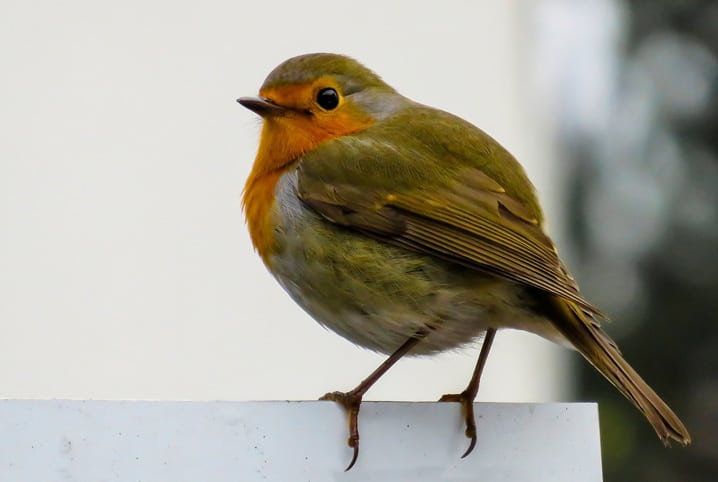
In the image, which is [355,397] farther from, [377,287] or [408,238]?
[408,238]

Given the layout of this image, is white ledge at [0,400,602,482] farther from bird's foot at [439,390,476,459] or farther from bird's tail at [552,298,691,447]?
bird's tail at [552,298,691,447]

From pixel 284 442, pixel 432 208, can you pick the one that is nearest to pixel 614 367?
pixel 432 208

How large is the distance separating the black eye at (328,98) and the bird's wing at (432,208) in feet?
0.42

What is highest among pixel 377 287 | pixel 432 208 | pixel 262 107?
pixel 262 107

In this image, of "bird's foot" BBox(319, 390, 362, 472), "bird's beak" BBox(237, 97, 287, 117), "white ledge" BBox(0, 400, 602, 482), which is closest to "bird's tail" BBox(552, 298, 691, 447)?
"white ledge" BBox(0, 400, 602, 482)

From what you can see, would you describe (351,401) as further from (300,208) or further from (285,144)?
(285,144)

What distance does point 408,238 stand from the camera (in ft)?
8.04

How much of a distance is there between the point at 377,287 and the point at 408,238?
0.44 ft

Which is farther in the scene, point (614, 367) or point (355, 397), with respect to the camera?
point (614, 367)

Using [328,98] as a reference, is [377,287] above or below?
below

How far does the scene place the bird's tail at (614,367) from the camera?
219 cm

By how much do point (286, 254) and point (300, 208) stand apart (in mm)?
123

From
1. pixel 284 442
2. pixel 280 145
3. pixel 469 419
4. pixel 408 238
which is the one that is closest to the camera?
pixel 284 442

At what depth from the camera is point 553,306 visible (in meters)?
2.43
